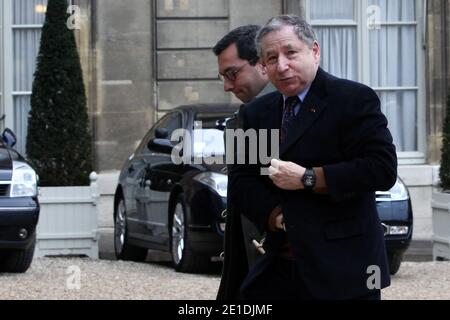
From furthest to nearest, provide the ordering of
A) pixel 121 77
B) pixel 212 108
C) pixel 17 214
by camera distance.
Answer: pixel 121 77 → pixel 212 108 → pixel 17 214

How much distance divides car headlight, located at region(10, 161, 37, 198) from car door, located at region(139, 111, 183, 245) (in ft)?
3.87

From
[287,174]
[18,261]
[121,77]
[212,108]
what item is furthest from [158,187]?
[287,174]

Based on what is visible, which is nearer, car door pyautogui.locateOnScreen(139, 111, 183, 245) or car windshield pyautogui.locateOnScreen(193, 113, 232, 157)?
car windshield pyautogui.locateOnScreen(193, 113, 232, 157)

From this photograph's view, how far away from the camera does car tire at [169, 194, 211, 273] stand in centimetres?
1137

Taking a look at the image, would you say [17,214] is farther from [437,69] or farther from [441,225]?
[437,69]

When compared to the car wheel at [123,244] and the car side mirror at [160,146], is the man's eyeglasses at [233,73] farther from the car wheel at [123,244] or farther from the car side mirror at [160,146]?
the car wheel at [123,244]

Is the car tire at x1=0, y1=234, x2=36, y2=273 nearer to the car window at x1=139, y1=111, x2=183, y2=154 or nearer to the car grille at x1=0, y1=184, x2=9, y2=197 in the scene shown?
the car grille at x1=0, y1=184, x2=9, y2=197

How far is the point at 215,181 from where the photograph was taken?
11.2m

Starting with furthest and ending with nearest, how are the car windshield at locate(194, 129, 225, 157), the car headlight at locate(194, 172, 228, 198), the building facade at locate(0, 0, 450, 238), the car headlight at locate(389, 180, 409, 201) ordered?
the building facade at locate(0, 0, 450, 238) < the car windshield at locate(194, 129, 225, 157) < the car headlight at locate(389, 180, 409, 201) < the car headlight at locate(194, 172, 228, 198)

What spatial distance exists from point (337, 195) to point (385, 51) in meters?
13.9

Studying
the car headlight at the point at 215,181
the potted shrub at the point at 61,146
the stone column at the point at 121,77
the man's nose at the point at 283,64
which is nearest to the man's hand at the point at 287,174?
the man's nose at the point at 283,64

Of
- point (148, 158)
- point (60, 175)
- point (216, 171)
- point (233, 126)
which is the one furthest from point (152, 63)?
point (233, 126)

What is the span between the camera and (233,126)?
492 centimetres

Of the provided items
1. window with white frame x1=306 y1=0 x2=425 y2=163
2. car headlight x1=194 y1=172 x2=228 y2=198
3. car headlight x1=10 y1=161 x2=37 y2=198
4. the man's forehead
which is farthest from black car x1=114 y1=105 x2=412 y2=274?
the man's forehead
